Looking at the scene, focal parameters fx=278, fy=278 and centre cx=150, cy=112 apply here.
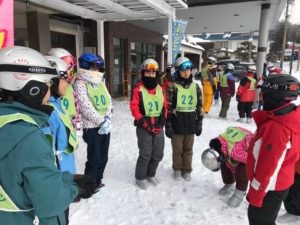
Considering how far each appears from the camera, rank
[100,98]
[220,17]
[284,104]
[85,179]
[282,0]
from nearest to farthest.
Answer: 1. [85,179]
2. [284,104]
3. [100,98]
4. [282,0]
5. [220,17]

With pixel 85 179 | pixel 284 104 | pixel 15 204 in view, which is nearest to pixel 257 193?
pixel 284 104

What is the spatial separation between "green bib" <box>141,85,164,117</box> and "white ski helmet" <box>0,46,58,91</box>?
2.38 meters

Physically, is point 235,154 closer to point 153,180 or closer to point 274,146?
point 274,146

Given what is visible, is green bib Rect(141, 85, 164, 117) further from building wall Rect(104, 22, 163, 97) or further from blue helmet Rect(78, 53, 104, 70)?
building wall Rect(104, 22, 163, 97)

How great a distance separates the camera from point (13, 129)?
1.22 metres

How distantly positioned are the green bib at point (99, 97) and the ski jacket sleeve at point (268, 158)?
193 centimetres

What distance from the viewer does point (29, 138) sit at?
1.23 metres

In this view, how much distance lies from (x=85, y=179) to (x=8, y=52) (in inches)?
32.2

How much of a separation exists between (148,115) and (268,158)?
1902mm

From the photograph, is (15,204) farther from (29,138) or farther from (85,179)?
(85,179)

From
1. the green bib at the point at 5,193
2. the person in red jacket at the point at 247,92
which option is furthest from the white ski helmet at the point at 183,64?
the person in red jacket at the point at 247,92

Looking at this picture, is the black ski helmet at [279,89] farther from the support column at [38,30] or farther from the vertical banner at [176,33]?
the support column at [38,30]

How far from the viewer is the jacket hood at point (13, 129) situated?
1.20m

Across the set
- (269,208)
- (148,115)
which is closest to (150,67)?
(148,115)
